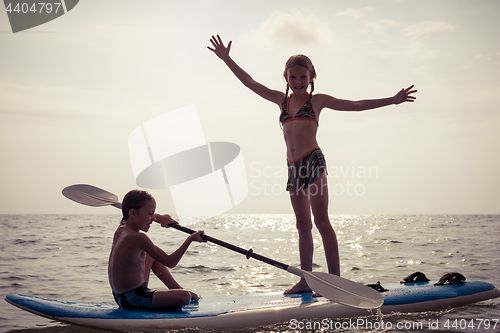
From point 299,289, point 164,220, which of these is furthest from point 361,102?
point 164,220

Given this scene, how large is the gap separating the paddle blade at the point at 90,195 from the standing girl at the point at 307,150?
1.72m

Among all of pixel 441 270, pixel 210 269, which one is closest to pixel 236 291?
pixel 210 269

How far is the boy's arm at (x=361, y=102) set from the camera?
3.23 metres

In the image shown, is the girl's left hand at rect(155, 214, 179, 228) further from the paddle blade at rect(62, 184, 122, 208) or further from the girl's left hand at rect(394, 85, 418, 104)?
the girl's left hand at rect(394, 85, 418, 104)

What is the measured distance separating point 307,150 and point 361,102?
620mm

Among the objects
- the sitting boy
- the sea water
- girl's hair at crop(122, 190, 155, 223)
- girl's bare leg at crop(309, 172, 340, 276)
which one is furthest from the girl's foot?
girl's hair at crop(122, 190, 155, 223)

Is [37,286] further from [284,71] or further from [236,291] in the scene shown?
[284,71]

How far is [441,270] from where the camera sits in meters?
5.91

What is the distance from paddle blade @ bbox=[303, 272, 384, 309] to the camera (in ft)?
9.29

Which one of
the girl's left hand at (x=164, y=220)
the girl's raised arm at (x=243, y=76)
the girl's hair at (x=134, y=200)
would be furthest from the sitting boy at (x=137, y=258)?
the girl's raised arm at (x=243, y=76)

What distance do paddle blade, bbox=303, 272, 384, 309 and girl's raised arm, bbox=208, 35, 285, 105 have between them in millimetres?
1591

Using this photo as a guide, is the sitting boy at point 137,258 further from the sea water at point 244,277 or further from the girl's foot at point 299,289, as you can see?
the girl's foot at point 299,289

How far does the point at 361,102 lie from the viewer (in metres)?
3.25

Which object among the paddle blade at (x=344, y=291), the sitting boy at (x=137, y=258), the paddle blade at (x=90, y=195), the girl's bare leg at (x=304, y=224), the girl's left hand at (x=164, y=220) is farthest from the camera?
the paddle blade at (x=90, y=195)
